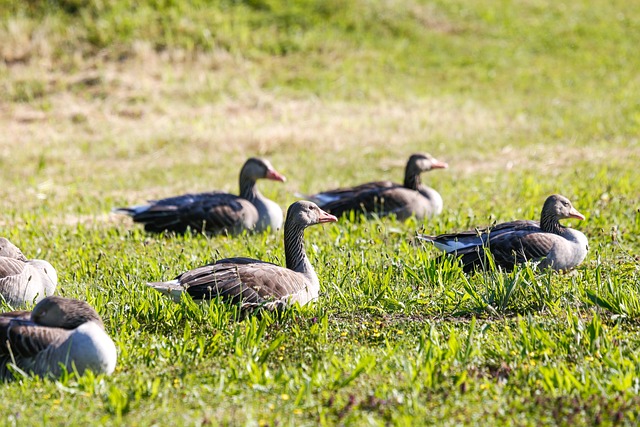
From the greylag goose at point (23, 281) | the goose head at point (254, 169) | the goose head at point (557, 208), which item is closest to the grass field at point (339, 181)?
the greylag goose at point (23, 281)

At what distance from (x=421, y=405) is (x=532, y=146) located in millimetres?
13188

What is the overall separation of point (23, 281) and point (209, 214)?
3670 millimetres

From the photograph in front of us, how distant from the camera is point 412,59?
25.4 metres

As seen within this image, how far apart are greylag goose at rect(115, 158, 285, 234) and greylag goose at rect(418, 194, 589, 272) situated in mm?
3093

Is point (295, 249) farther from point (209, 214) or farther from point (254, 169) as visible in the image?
point (254, 169)

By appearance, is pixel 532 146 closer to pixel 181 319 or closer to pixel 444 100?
pixel 444 100

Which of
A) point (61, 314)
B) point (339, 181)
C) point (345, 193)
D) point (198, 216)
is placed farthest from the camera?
point (339, 181)

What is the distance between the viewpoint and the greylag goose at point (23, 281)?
22.5 ft

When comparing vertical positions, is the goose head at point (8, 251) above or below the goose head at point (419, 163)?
below

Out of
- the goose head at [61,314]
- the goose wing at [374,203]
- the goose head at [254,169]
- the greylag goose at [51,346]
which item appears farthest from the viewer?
the goose head at [254,169]

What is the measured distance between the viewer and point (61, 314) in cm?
566

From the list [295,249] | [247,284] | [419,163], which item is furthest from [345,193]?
[247,284]

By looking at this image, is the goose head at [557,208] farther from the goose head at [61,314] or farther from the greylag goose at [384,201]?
the goose head at [61,314]

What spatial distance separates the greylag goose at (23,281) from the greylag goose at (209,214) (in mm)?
3143
